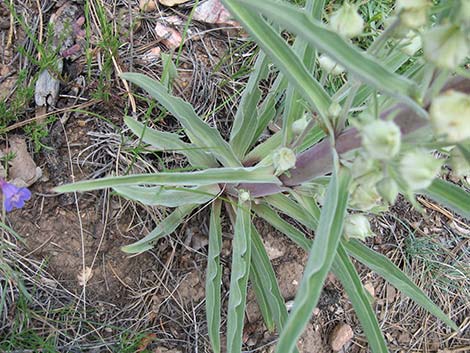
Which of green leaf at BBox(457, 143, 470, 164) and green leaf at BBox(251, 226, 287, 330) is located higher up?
Result: green leaf at BBox(457, 143, 470, 164)

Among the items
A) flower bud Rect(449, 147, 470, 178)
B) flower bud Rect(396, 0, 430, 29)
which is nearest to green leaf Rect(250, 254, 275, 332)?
flower bud Rect(449, 147, 470, 178)

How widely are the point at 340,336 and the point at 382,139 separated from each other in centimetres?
131

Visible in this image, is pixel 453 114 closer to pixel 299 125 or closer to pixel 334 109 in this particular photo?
pixel 334 109

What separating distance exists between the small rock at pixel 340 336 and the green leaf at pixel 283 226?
1.69 feet

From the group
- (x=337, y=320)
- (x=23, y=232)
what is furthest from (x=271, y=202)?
(x=23, y=232)

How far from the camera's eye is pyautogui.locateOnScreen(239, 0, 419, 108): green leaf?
97 centimetres

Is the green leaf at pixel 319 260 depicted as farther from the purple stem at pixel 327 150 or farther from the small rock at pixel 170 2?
the small rock at pixel 170 2

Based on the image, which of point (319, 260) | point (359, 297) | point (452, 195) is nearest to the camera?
point (319, 260)

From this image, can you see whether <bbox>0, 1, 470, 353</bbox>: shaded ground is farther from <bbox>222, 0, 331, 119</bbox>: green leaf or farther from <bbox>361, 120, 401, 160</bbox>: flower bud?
<bbox>361, 120, 401, 160</bbox>: flower bud

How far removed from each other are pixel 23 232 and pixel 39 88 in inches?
18.2

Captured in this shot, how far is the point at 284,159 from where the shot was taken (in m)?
1.37

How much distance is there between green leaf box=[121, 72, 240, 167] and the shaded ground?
16 cm

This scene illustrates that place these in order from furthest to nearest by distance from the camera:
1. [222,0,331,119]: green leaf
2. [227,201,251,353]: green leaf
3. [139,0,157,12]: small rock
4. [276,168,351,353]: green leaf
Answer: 1. [139,0,157,12]: small rock
2. [227,201,251,353]: green leaf
3. [222,0,331,119]: green leaf
4. [276,168,351,353]: green leaf

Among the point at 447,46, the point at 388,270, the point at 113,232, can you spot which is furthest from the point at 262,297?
the point at 447,46
